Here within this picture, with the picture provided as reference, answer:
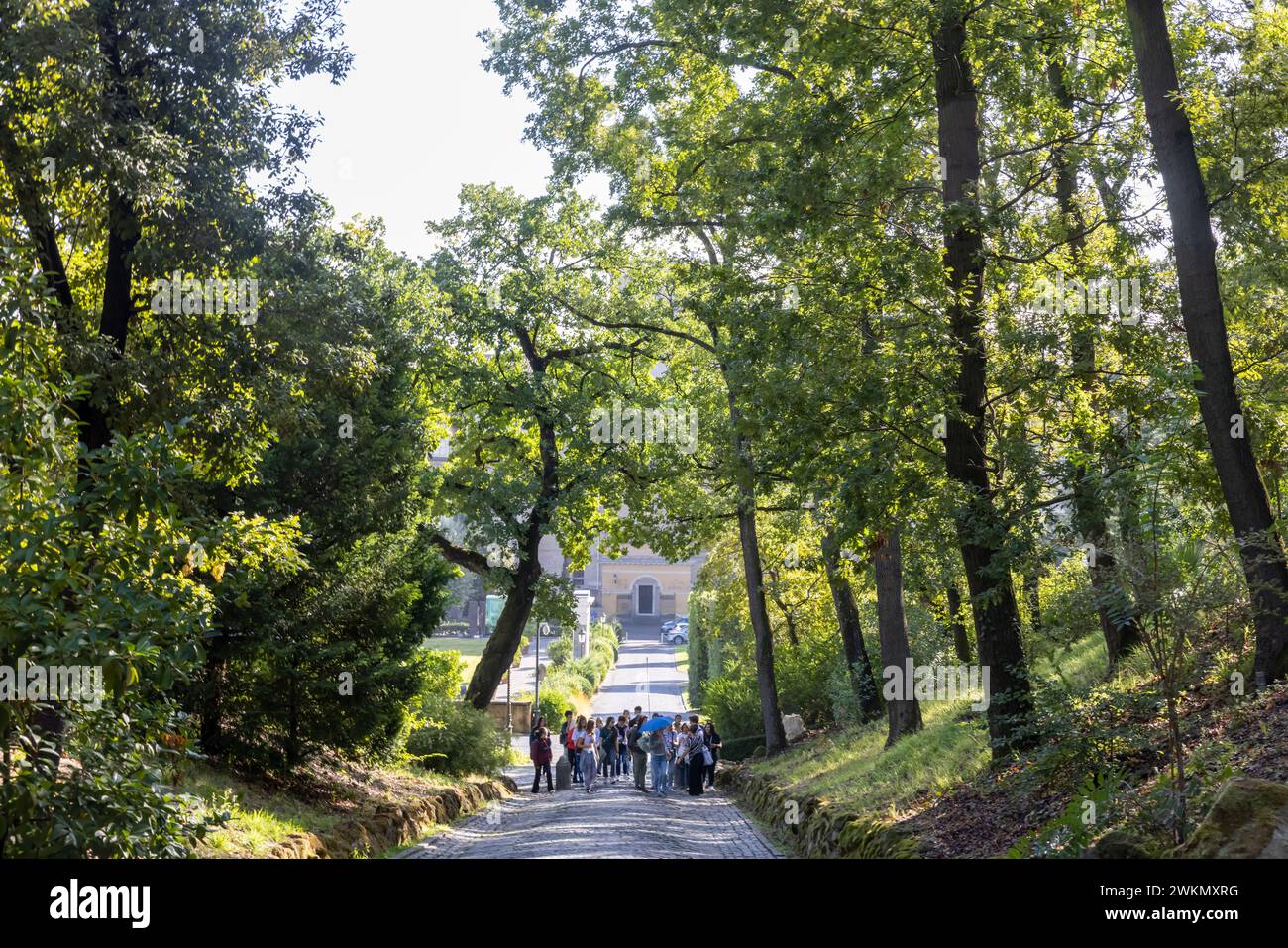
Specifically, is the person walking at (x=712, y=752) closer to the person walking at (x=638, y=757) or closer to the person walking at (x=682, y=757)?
the person walking at (x=682, y=757)

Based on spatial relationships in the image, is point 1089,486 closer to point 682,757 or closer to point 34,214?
point 34,214

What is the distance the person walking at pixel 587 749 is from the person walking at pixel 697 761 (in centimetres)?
279

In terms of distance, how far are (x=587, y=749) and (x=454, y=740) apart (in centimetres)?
633

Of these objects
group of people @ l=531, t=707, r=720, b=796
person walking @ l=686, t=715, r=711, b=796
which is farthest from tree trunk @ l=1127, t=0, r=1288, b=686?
group of people @ l=531, t=707, r=720, b=796

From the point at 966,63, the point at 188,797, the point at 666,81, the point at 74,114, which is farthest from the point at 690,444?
the point at 188,797

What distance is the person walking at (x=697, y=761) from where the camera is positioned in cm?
2773

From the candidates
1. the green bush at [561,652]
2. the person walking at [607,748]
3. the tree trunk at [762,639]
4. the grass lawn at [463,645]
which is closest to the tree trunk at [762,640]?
the tree trunk at [762,639]

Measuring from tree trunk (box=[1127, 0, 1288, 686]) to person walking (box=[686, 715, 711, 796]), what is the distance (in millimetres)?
17603

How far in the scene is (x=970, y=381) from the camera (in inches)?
565

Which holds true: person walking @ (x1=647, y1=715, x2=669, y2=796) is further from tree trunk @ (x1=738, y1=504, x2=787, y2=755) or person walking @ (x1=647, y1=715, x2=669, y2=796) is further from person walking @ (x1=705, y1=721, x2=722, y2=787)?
tree trunk @ (x1=738, y1=504, x2=787, y2=755)

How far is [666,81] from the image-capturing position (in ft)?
74.9

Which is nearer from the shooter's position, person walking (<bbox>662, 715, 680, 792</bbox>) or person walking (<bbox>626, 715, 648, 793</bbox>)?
person walking (<bbox>626, 715, 648, 793</bbox>)

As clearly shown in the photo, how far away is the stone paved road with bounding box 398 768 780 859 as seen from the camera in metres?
14.7
